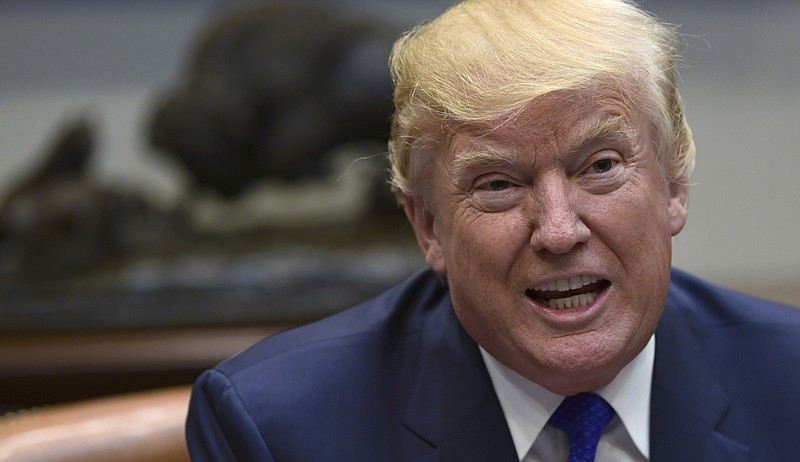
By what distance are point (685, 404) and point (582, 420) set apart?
191mm

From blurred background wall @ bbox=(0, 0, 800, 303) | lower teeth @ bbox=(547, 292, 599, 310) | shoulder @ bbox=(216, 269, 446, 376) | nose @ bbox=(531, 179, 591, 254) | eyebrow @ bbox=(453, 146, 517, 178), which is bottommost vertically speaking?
blurred background wall @ bbox=(0, 0, 800, 303)

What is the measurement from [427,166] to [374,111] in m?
2.54

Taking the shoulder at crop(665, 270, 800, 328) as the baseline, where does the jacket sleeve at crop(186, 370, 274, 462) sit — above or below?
above

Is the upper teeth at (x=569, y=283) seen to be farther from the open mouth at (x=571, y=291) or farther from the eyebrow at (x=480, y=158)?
the eyebrow at (x=480, y=158)

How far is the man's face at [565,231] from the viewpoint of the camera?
141cm

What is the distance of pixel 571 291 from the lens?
4.74 ft

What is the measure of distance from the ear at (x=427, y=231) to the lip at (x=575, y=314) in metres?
0.22

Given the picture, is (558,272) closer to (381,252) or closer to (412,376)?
(412,376)

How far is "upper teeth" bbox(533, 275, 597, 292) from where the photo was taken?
1.44m

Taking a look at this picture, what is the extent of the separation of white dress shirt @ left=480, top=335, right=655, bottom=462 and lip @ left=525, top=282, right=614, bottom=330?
18 centimetres

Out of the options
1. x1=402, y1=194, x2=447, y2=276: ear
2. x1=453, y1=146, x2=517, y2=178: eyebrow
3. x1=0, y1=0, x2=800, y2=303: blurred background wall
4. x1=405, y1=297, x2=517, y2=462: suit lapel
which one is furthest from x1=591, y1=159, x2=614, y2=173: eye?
x1=0, y1=0, x2=800, y2=303: blurred background wall

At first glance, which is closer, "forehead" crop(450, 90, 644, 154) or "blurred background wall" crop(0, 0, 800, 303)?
"forehead" crop(450, 90, 644, 154)

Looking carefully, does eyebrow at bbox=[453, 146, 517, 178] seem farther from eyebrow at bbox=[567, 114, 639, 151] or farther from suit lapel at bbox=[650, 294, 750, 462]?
suit lapel at bbox=[650, 294, 750, 462]

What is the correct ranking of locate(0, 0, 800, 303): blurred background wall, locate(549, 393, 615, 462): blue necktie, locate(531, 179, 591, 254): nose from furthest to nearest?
locate(0, 0, 800, 303): blurred background wall → locate(549, 393, 615, 462): blue necktie → locate(531, 179, 591, 254): nose
